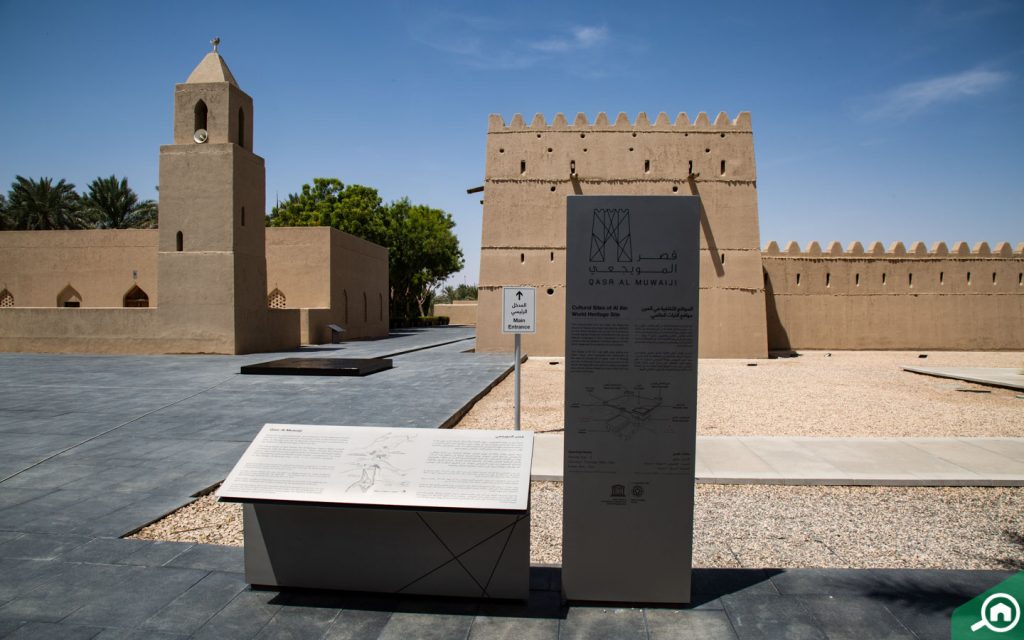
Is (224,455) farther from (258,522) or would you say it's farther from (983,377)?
(983,377)

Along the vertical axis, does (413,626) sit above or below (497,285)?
below

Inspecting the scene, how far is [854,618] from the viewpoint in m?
3.46

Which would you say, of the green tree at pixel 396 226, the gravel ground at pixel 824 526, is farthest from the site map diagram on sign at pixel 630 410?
the green tree at pixel 396 226

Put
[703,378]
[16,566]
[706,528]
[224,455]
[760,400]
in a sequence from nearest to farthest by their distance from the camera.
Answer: [16,566] → [706,528] → [224,455] → [760,400] → [703,378]

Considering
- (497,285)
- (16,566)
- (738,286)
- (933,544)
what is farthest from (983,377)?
(16,566)

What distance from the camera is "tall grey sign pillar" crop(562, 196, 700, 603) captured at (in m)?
3.59

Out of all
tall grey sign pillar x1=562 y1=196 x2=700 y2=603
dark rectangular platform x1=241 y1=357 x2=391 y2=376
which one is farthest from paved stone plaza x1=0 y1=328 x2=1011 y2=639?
dark rectangular platform x1=241 y1=357 x2=391 y2=376

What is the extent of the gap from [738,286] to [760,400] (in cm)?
1051

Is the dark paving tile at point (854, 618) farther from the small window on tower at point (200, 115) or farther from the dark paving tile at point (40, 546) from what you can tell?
the small window on tower at point (200, 115)

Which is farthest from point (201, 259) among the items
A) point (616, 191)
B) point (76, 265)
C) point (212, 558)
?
point (212, 558)

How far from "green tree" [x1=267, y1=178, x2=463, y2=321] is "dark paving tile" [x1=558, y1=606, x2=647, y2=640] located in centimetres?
3959

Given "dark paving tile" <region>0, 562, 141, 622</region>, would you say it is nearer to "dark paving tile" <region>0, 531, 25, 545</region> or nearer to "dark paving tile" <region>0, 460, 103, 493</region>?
"dark paving tile" <region>0, 531, 25, 545</region>

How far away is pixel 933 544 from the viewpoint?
4.83 m

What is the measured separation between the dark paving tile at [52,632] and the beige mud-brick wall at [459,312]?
52291 millimetres
